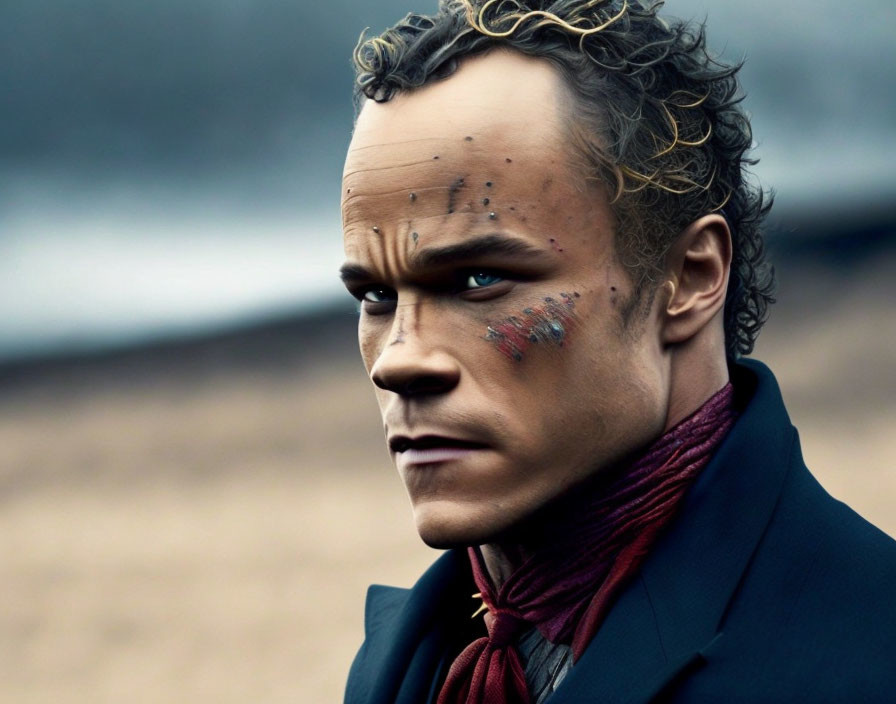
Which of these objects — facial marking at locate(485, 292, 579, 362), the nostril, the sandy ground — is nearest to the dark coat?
facial marking at locate(485, 292, 579, 362)

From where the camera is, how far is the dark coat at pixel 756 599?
2258mm

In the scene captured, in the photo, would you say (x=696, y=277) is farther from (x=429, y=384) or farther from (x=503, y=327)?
(x=429, y=384)

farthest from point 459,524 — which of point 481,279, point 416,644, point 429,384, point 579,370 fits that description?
point 416,644

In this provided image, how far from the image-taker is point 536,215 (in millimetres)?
2518

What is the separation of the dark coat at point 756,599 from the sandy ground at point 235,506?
6.17 metres

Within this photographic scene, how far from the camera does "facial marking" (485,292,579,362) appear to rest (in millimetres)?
2504

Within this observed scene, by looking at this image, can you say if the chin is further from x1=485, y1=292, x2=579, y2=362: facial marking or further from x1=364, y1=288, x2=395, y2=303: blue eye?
x1=364, y1=288, x2=395, y2=303: blue eye

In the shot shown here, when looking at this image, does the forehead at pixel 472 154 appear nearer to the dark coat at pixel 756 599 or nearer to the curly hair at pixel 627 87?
the curly hair at pixel 627 87

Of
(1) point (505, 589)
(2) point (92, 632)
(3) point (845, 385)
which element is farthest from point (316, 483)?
(1) point (505, 589)

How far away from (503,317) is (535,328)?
0.23ft

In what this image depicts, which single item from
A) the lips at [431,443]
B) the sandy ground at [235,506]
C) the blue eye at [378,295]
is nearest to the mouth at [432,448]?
the lips at [431,443]

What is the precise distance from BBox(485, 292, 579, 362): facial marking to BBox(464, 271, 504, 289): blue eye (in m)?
0.09

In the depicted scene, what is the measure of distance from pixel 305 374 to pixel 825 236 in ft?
16.0

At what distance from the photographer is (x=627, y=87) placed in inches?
105
